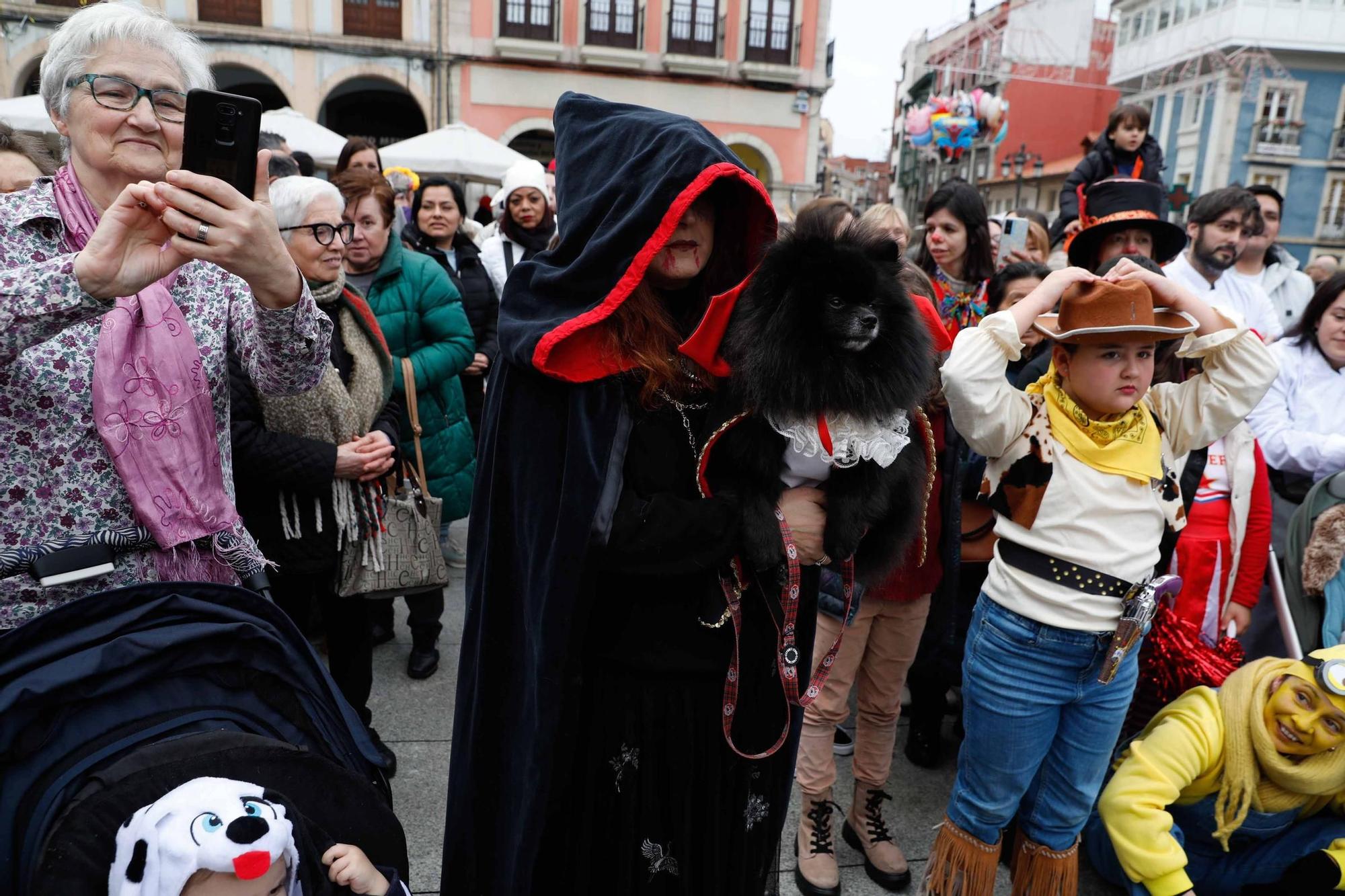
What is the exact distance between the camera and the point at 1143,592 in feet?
7.52

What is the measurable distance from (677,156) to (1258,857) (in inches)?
109

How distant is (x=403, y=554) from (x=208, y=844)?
1.62 m

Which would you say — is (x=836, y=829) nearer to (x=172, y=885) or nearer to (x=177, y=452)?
(x=172, y=885)

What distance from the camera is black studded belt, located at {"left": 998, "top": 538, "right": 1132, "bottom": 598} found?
227 centimetres

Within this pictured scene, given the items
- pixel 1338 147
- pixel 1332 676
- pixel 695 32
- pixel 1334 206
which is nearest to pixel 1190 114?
pixel 1338 147

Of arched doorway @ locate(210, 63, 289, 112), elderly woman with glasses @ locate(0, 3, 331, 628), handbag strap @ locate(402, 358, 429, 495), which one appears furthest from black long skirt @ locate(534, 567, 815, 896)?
arched doorway @ locate(210, 63, 289, 112)

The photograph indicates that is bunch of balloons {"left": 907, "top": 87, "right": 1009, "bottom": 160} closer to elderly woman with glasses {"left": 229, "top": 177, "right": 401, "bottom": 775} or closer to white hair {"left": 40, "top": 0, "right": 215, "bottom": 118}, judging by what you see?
elderly woman with glasses {"left": 229, "top": 177, "right": 401, "bottom": 775}

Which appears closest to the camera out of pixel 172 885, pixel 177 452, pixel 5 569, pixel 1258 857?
pixel 172 885

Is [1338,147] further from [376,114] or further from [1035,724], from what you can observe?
[1035,724]

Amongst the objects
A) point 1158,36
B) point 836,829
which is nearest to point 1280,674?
point 836,829

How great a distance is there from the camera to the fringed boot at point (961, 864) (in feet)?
7.94

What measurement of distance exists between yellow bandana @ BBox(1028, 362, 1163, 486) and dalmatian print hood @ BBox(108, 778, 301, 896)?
2026 mm

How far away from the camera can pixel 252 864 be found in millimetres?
1461

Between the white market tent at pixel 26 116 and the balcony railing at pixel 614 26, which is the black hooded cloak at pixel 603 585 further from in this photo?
the balcony railing at pixel 614 26
